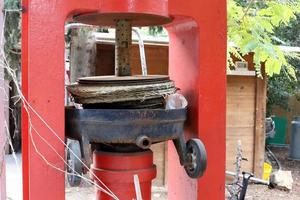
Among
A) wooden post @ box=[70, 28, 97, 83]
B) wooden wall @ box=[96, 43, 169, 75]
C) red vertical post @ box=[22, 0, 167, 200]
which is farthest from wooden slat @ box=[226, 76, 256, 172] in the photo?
red vertical post @ box=[22, 0, 167, 200]

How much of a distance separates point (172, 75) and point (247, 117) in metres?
5.98

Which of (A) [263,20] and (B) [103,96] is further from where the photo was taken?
(A) [263,20]

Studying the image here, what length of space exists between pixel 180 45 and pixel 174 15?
22 centimetres

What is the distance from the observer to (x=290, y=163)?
10406 mm

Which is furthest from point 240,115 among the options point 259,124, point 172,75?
point 172,75

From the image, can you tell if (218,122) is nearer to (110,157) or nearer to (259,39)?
(110,157)

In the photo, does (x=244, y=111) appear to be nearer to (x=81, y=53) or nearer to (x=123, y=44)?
(x=81, y=53)

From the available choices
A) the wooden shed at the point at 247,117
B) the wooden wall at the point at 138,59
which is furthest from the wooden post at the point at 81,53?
the wooden shed at the point at 247,117

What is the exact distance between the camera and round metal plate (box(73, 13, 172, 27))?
1.55 m

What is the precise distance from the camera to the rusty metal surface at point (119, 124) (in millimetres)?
1408

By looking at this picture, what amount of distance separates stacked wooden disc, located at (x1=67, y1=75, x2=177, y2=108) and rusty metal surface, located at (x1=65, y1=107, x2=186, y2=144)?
55mm

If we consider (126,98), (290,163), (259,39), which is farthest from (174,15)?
(290,163)

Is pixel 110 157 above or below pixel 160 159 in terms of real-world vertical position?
above

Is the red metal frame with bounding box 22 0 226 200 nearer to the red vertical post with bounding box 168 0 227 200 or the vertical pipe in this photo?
the red vertical post with bounding box 168 0 227 200
